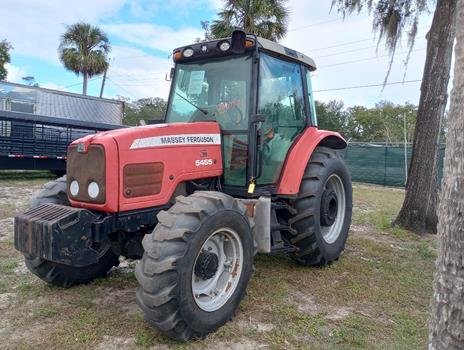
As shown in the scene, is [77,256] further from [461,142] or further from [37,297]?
[461,142]

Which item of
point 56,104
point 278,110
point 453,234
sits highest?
point 56,104

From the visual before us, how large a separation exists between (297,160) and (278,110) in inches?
21.9

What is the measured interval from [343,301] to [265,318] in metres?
0.86

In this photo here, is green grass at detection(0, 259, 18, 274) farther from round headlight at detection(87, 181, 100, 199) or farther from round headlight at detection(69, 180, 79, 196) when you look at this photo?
round headlight at detection(87, 181, 100, 199)

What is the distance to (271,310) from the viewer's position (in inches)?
138

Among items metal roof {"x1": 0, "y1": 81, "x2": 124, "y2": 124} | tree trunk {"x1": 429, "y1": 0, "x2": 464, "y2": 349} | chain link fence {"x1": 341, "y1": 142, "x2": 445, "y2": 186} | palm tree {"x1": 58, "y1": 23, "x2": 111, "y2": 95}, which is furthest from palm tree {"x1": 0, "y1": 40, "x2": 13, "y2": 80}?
tree trunk {"x1": 429, "y1": 0, "x2": 464, "y2": 349}

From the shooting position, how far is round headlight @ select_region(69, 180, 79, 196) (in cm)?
339

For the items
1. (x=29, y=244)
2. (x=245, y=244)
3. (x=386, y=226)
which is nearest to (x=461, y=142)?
(x=245, y=244)

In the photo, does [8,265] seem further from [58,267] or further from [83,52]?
[83,52]

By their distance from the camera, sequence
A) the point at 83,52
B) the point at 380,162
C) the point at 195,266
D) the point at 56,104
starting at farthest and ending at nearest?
the point at 83,52 → the point at 380,162 → the point at 56,104 → the point at 195,266

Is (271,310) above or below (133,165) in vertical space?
below

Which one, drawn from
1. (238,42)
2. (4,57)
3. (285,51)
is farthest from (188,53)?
(4,57)

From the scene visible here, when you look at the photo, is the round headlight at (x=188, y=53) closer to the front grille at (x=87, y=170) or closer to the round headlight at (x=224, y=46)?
the round headlight at (x=224, y=46)

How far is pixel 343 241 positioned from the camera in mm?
4969
